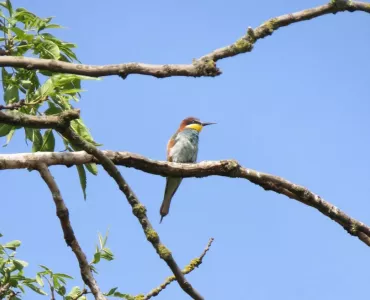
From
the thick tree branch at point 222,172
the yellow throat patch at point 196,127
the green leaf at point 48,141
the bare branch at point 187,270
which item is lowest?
the bare branch at point 187,270

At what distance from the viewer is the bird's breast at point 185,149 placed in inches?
312

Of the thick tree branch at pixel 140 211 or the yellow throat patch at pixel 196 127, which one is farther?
the yellow throat patch at pixel 196 127

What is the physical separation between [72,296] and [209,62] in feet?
4.48

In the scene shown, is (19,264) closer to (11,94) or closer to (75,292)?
(75,292)

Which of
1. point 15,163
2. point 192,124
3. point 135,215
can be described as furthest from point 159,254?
point 192,124

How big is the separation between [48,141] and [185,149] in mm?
A: 4792

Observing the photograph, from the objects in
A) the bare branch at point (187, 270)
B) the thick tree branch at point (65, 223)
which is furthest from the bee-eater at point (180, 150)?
the thick tree branch at point (65, 223)

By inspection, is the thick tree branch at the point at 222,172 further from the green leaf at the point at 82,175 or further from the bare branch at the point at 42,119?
the bare branch at the point at 42,119

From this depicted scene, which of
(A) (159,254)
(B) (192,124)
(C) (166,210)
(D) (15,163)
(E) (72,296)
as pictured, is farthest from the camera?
(B) (192,124)

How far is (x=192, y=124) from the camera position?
28.6 ft

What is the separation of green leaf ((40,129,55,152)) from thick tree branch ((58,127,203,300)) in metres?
0.73

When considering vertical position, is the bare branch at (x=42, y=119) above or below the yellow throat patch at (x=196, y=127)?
below

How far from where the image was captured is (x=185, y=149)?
7.97m

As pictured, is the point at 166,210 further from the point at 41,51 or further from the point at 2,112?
the point at 2,112
